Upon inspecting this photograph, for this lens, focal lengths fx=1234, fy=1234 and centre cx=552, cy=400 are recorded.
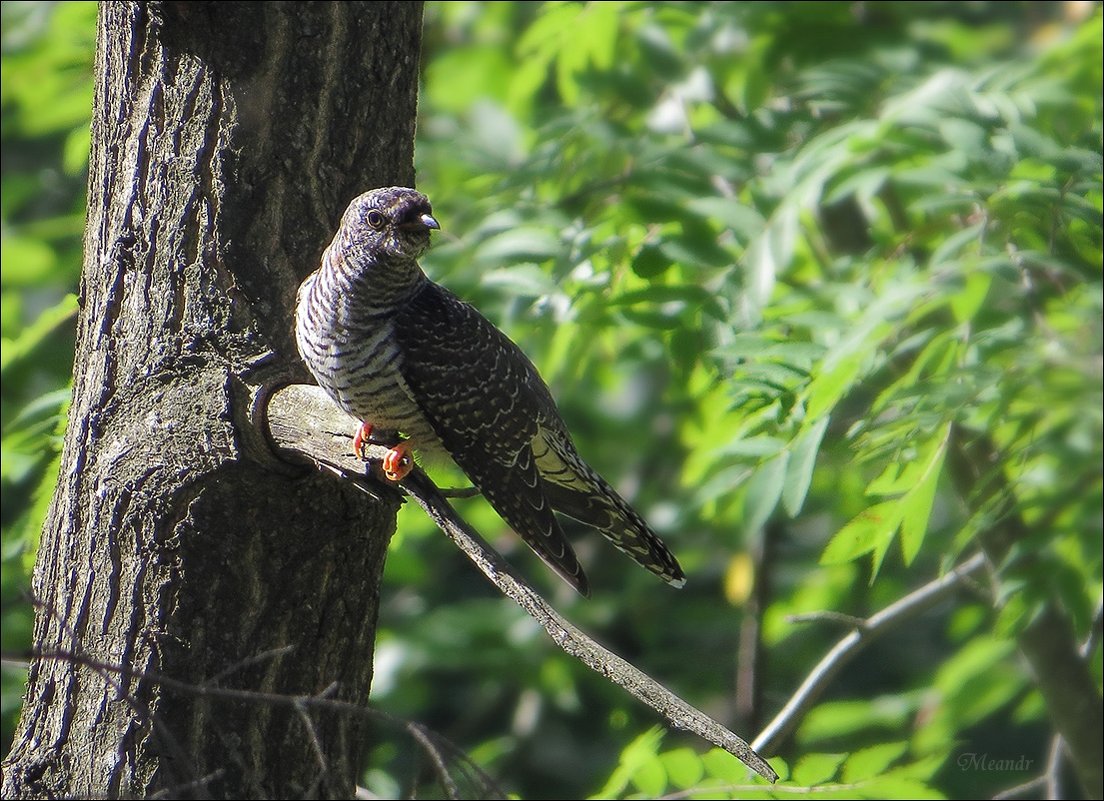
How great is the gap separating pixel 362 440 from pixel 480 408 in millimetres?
417

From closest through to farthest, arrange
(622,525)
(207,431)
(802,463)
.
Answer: (207,431) → (802,463) → (622,525)

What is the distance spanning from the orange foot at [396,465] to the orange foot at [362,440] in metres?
0.06

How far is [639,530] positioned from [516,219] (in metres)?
1.05

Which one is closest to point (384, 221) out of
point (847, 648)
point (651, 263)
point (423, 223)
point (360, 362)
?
point (423, 223)

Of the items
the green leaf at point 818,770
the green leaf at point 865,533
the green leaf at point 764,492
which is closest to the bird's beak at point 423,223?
the green leaf at point 764,492

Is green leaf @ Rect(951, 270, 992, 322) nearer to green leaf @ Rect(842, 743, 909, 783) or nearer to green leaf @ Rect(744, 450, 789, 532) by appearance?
green leaf @ Rect(744, 450, 789, 532)

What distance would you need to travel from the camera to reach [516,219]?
3830mm

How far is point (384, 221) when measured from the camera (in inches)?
120

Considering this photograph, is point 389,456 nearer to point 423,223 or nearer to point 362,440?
point 362,440

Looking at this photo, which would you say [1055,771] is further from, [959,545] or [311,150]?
[311,150]

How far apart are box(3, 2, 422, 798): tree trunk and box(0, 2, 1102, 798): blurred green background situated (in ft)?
1.02

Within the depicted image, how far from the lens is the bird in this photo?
3.02 meters

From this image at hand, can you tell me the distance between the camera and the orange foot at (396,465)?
2.70 meters

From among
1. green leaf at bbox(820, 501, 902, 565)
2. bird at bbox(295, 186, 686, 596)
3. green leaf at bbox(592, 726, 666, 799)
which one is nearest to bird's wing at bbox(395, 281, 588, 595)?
bird at bbox(295, 186, 686, 596)
